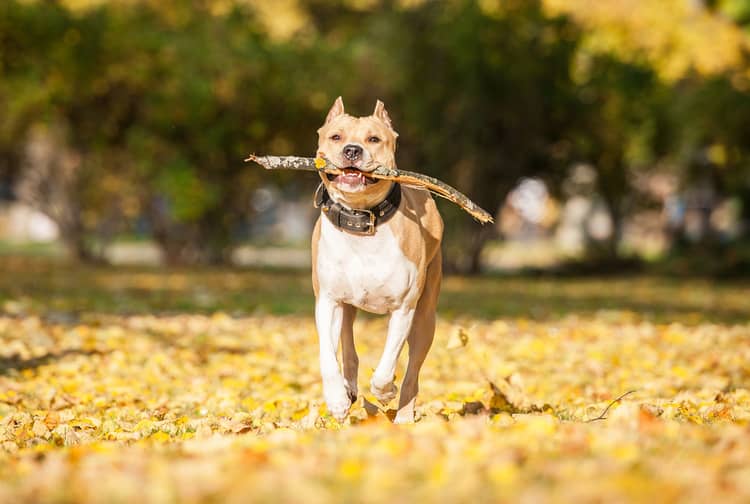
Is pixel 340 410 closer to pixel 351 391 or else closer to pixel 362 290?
pixel 351 391

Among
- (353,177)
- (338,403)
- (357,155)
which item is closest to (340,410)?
(338,403)

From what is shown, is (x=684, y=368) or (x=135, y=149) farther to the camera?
(x=135, y=149)

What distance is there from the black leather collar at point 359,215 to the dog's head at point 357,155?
3 cm

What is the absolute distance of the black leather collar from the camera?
15.9ft

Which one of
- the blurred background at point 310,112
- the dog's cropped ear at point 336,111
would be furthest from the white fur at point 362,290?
the blurred background at point 310,112

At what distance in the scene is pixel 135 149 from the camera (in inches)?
834

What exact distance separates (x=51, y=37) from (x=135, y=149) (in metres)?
2.97

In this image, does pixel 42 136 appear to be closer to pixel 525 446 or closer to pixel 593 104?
pixel 593 104

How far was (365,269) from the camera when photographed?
4.84m

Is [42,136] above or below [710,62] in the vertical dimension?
below

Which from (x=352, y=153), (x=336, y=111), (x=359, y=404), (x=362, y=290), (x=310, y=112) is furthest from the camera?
(x=310, y=112)

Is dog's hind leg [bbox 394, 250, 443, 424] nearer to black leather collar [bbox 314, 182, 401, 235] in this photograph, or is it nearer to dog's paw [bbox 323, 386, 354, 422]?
dog's paw [bbox 323, 386, 354, 422]

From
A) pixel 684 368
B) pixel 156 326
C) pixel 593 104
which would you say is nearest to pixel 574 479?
pixel 684 368

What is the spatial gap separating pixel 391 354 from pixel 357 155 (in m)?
1.08
